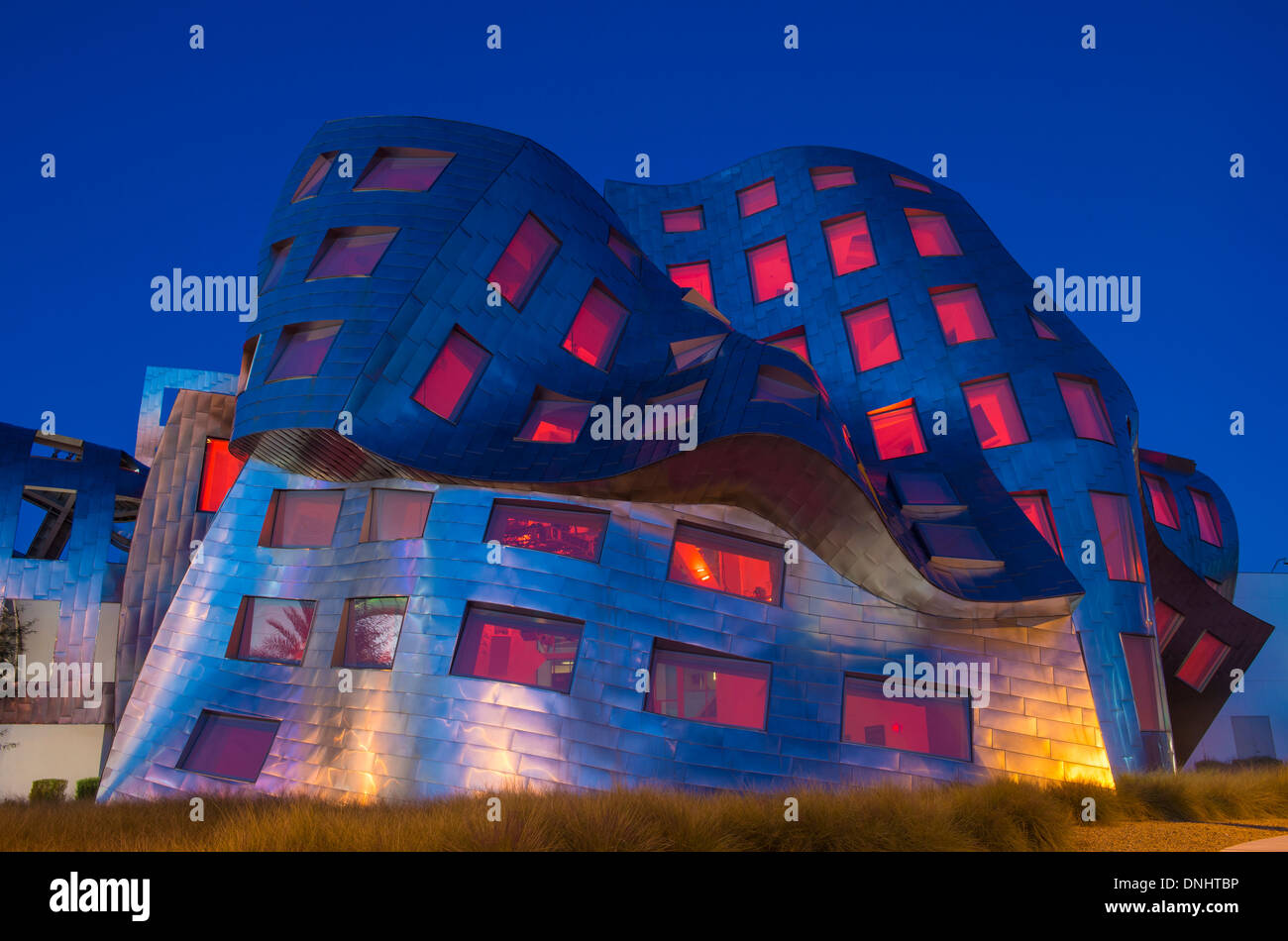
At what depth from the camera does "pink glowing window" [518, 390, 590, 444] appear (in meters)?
19.4

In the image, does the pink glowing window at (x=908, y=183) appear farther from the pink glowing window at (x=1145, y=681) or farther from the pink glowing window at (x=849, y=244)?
the pink glowing window at (x=1145, y=681)

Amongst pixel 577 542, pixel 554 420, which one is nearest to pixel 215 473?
pixel 554 420

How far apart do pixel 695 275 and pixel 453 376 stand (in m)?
14.0

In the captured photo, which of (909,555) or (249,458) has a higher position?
(249,458)

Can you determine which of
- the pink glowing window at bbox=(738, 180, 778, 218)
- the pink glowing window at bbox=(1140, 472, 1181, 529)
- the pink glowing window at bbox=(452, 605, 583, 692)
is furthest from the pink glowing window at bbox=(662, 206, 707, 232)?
the pink glowing window at bbox=(452, 605, 583, 692)

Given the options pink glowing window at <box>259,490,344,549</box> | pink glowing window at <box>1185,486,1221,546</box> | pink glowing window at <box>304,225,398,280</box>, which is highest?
pink glowing window at <box>304,225,398,280</box>

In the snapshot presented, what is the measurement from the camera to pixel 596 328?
73.8 feet

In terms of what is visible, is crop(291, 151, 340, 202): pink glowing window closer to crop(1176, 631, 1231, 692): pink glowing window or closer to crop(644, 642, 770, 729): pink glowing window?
crop(644, 642, 770, 729): pink glowing window

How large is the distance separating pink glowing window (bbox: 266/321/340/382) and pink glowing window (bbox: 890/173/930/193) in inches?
794

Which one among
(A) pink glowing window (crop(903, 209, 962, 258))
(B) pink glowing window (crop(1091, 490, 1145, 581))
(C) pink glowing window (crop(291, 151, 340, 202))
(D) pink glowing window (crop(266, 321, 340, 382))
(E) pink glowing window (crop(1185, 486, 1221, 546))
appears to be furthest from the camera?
(E) pink glowing window (crop(1185, 486, 1221, 546))

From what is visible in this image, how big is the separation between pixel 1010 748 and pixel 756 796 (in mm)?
7354
